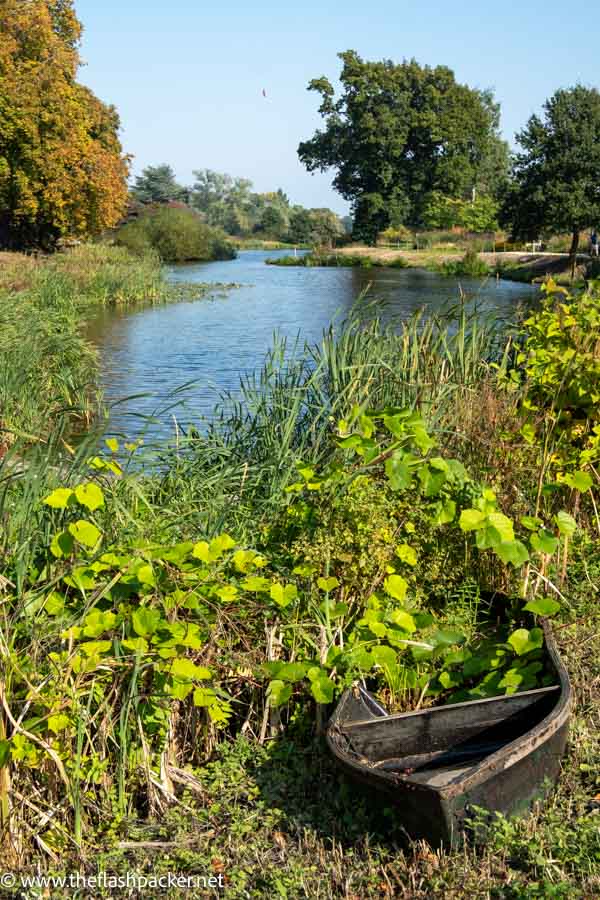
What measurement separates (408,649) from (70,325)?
39.1 ft

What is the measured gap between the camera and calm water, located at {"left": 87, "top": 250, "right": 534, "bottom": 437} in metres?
11.9

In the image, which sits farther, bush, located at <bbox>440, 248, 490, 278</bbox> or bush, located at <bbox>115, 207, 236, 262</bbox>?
bush, located at <bbox>115, 207, 236, 262</bbox>

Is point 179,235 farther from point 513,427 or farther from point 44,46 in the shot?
point 513,427

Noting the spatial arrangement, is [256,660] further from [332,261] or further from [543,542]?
[332,261]

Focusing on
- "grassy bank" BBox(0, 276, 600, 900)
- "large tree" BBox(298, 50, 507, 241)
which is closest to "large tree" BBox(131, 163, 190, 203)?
"large tree" BBox(298, 50, 507, 241)

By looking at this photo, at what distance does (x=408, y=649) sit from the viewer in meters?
3.60

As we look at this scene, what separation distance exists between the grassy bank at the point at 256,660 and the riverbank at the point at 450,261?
84.7 ft

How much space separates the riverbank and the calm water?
221cm

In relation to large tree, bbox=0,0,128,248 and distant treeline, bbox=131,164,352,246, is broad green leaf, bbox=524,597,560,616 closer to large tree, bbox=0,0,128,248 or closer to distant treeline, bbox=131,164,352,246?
large tree, bbox=0,0,128,248

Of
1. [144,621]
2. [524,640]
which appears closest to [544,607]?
[524,640]

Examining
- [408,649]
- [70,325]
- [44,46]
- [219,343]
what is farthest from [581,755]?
[44,46]

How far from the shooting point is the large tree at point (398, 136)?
67.2 m

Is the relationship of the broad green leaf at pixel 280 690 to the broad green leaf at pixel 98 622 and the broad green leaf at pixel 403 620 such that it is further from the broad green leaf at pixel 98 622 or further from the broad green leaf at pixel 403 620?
the broad green leaf at pixel 98 622

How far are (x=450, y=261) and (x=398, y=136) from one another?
23.1m
